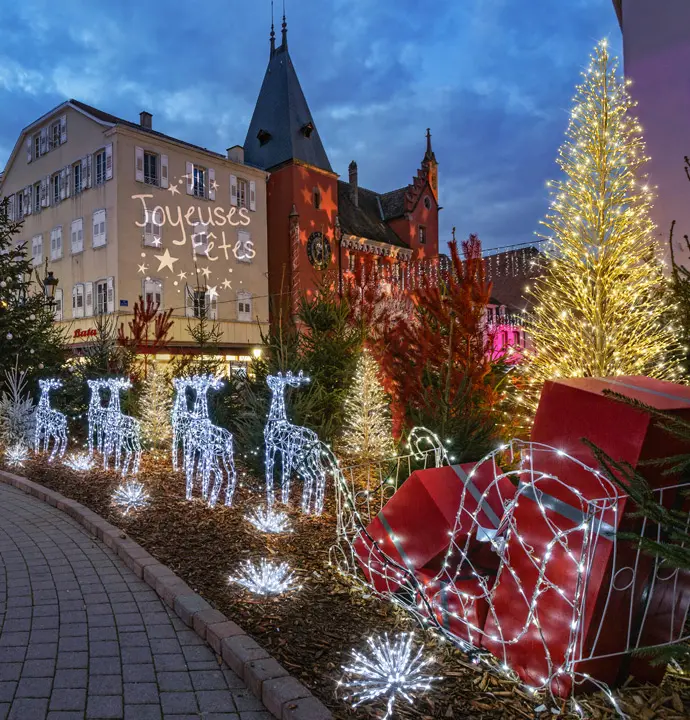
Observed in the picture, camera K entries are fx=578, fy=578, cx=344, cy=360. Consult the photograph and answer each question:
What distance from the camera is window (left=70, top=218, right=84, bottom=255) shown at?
28391 mm

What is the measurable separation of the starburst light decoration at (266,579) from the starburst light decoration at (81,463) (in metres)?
6.23

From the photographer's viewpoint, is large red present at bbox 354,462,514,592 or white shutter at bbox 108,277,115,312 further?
white shutter at bbox 108,277,115,312

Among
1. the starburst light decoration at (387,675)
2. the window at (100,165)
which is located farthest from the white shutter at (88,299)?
the starburst light decoration at (387,675)

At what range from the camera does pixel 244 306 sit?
3178cm

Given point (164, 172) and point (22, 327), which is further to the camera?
point (164, 172)

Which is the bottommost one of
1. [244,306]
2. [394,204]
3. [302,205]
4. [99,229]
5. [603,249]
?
[603,249]

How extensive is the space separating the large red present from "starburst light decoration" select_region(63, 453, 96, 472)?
7.24 metres

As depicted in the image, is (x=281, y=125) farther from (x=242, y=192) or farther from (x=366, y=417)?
(x=366, y=417)

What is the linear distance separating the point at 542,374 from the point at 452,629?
5.14 metres

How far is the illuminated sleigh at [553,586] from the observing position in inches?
111

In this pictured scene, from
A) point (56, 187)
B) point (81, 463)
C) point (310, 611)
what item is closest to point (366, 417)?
point (81, 463)

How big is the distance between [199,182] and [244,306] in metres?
6.85

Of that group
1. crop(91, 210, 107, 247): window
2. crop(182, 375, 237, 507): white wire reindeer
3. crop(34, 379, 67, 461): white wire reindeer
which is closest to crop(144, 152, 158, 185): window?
crop(91, 210, 107, 247): window

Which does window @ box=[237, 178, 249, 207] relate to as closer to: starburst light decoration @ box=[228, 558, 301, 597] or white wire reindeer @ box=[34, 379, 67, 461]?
white wire reindeer @ box=[34, 379, 67, 461]
